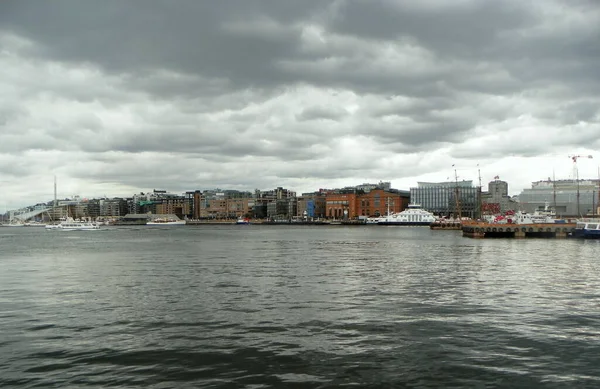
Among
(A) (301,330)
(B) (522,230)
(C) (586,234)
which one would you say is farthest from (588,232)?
(A) (301,330)

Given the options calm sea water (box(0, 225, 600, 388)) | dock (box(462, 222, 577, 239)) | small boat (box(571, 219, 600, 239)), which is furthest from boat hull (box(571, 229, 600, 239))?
calm sea water (box(0, 225, 600, 388))

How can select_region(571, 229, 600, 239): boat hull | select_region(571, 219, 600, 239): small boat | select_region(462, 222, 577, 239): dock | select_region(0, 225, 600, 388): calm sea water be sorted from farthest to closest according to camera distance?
select_region(462, 222, 577, 239): dock, select_region(571, 219, 600, 239): small boat, select_region(571, 229, 600, 239): boat hull, select_region(0, 225, 600, 388): calm sea water

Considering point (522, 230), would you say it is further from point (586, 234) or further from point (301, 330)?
point (301, 330)

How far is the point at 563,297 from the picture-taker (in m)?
29.9

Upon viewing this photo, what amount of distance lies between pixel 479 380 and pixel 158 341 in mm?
11614

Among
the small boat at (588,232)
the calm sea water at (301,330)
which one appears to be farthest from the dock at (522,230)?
the calm sea water at (301,330)

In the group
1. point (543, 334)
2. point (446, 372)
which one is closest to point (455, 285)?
point (543, 334)

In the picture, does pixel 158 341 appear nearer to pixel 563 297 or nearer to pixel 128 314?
pixel 128 314

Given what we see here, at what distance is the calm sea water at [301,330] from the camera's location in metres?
16.0

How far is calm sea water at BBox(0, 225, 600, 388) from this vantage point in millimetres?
16016

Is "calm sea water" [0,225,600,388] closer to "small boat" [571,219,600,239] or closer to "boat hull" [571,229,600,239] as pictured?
"boat hull" [571,229,600,239]

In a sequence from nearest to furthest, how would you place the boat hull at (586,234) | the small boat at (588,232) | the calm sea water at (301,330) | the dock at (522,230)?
the calm sea water at (301,330) < the boat hull at (586,234) < the small boat at (588,232) < the dock at (522,230)

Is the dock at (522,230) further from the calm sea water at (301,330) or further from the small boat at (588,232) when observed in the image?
the calm sea water at (301,330)

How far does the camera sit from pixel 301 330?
2166cm
